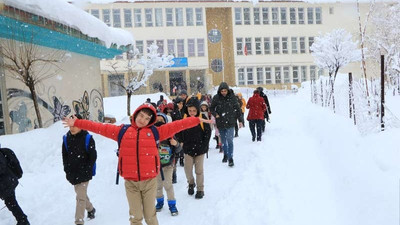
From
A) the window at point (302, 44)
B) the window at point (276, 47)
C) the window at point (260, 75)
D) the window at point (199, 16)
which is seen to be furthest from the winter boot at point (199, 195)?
the window at point (302, 44)

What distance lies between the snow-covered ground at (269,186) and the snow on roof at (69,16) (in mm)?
3223

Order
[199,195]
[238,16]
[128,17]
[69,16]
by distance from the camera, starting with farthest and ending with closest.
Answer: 1. [238,16]
2. [128,17]
3. [69,16]
4. [199,195]

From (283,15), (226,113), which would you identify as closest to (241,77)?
(283,15)

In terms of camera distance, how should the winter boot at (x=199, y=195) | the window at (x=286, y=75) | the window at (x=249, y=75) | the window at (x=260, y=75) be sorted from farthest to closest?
the window at (x=286, y=75)
the window at (x=260, y=75)
the window at (x=249, y=75)
the winter boot at (x=199, y=195)

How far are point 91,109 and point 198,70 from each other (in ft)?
96.3

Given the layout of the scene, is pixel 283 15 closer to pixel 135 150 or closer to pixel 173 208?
pixel 173 208

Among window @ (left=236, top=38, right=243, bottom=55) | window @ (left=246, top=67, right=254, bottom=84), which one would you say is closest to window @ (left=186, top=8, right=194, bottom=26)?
window @ (left=236, top=38, right=243, bottom=55)

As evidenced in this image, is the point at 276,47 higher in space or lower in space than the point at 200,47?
lower

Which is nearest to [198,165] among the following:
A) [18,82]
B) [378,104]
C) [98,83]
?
[378,104]

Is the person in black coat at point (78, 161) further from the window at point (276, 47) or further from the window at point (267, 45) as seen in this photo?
the window at point (276, 47)

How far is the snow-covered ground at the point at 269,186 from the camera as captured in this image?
15.8ft

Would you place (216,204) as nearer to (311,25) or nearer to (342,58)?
(342,58)

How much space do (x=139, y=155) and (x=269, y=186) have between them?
10.2ft

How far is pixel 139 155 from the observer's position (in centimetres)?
414
